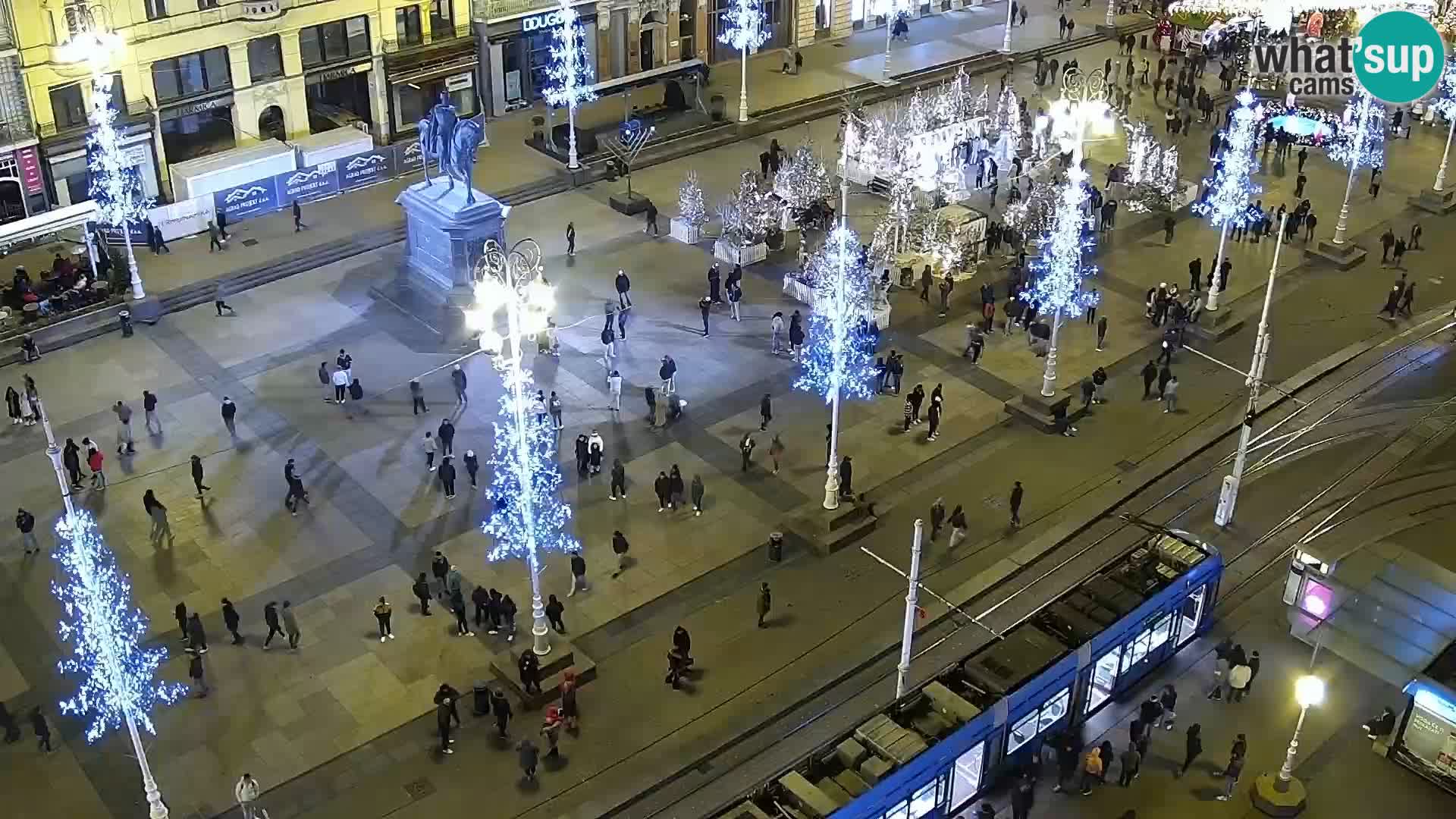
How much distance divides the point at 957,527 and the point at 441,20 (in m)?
33.1

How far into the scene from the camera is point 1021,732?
96.0 feet

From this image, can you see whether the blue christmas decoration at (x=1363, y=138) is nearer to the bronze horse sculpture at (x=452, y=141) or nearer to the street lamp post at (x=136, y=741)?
the bronze horse sculpture at (x=452, y=141)

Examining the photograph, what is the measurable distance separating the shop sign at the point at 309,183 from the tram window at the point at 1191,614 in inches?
1397

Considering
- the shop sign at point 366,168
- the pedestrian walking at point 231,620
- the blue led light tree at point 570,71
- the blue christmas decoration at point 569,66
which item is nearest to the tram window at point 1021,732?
the pedestrian walking at point 231,620

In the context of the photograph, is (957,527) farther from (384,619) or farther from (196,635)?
(196,635)

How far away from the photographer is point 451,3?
191 ft

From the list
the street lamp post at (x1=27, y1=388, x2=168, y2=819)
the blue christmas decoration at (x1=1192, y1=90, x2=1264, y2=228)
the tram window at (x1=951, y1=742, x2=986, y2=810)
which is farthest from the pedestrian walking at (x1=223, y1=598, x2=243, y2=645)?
the blue christmas decoration at (x1=1192, y1=90, x2=1264, y2=228)

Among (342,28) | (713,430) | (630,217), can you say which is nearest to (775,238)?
(630,217)

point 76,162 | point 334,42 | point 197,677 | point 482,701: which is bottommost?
point 197,677

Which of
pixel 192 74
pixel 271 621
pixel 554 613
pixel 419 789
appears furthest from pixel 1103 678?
pixel 192 74

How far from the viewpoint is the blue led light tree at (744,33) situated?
204ft

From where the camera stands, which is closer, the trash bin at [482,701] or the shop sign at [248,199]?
the trash bin at [482,701]

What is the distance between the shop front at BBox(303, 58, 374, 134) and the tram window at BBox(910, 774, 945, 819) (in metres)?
38.1

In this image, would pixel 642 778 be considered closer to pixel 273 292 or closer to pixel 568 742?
pixel 568 742
